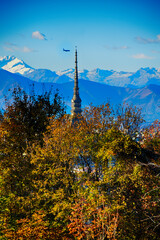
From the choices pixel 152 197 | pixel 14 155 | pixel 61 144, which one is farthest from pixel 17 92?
pixel 152 197

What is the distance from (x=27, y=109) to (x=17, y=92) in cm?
356

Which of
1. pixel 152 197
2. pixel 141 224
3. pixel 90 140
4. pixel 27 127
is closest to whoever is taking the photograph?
pixel 141 224

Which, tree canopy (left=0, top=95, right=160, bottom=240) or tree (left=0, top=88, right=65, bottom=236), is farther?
tree (left=0, top=88, right=65, bottom=236)

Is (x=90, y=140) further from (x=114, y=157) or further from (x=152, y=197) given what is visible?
(x=152, y=197)

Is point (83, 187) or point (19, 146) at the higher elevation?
point (19, 146)

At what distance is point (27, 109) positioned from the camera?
3644cm

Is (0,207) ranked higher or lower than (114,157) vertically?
lower

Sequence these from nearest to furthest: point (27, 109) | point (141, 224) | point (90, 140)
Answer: point (141, 224) < point (90, 140) < point (27, 109)

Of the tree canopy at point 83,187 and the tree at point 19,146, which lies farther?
the tree at point 19,146

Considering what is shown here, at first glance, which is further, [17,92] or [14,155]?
[17,92]

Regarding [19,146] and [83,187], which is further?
[19,146]

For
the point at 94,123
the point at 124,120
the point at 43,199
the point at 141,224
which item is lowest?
the point at 141,224

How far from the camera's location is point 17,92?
38031 millimetres

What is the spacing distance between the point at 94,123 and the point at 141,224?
1097 cm
